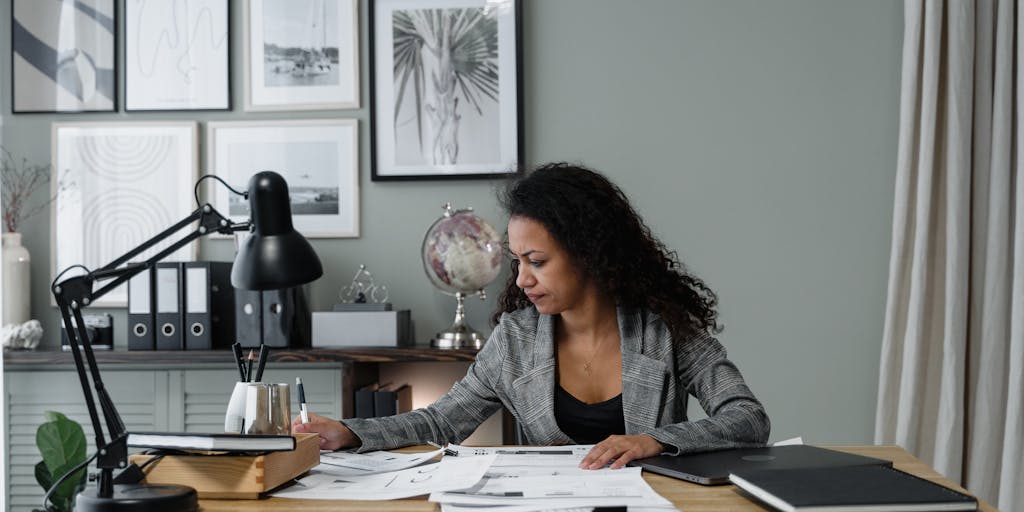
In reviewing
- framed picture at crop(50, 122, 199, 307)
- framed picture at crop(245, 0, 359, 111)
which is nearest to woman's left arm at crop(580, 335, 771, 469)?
framed picture at crop(245, 0, 359, 111)

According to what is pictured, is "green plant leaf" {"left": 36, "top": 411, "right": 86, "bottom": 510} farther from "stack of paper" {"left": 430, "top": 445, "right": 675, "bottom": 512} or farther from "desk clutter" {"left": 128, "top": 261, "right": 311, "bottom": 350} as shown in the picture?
"stack of paper" {"left": 430, "top": 445, "right": 675, "bottom": 512}

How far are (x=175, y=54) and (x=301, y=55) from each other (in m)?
0.43

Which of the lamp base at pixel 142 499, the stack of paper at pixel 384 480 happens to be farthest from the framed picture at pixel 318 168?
the lamp base at pixel 142 499

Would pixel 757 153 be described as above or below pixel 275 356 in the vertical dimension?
above

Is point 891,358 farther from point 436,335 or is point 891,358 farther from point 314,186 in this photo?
point 314,186

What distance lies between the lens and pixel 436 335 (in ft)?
9.84

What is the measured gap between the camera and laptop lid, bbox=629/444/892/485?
1.39m

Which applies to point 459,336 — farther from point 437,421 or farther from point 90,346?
point 90,346

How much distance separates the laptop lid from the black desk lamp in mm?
600

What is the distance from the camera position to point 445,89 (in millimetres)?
3154

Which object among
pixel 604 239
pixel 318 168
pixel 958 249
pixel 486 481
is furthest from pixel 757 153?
pixel 486 481

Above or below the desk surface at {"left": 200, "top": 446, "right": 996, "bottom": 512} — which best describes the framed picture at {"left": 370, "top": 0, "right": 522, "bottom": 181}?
above

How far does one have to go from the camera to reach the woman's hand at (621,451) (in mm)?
1458

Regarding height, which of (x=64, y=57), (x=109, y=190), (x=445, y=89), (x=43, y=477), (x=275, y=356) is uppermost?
(x=64, y=57)
